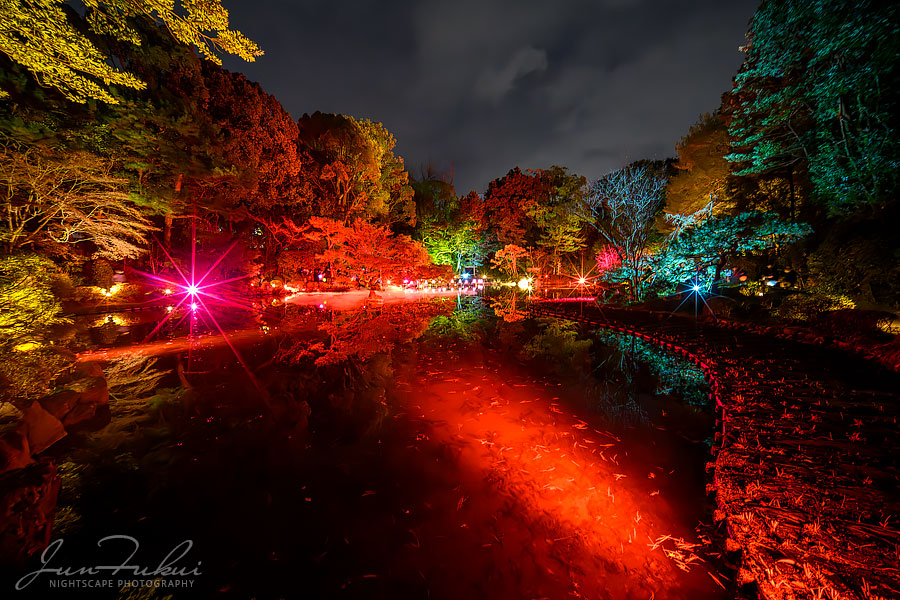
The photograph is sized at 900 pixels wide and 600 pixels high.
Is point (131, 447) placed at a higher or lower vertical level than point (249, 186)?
lower

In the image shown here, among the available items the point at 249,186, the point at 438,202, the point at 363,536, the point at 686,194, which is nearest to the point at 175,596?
the point at 363,536

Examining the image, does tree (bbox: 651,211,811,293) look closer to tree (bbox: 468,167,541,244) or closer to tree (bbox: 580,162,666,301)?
tree (bbox: 580,162,666,301)

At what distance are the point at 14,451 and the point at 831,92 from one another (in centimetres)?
1633

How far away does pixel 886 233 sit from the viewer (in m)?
7.14

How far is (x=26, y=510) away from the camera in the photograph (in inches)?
109

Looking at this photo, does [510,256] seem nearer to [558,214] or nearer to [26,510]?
[558,214]

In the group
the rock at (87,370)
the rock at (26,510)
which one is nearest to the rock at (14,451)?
the rock at (26,510)

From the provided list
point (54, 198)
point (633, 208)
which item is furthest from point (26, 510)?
point (633, 208)

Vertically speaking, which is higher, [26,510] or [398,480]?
[26,510]

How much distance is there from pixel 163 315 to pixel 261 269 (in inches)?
344

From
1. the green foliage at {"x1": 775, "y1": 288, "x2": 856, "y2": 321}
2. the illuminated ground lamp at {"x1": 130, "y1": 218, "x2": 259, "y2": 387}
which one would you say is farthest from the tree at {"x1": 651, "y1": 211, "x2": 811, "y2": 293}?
the illuminated ground lamp at {"x1": 130, "y1": 218, "x2": 259, "y2": 387}

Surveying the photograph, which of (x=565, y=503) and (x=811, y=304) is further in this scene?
(x=811, y=304)

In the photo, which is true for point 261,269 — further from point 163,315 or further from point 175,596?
point 175,596

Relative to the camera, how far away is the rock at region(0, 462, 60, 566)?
240cm
